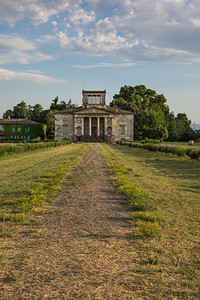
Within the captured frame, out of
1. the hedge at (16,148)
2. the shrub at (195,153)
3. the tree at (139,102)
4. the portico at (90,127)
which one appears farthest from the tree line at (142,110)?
the shrub at (195,153)

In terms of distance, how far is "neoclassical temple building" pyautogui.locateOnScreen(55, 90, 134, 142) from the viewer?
7312 centimetres

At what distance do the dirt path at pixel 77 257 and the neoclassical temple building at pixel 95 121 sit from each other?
6499cm

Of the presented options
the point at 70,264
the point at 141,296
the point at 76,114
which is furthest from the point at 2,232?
the point at 76,114

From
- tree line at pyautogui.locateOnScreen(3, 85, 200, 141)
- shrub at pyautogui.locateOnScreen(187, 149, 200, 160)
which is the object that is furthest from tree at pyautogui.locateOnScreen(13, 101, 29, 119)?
shrub at pyautogui.locateOnScreen(187, 149, 200, 160)

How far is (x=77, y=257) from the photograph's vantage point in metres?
4.02

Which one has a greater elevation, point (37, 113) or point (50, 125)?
point (37, 113)

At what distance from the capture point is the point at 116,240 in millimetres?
4695

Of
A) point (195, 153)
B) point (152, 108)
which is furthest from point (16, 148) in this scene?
point (152, 108)

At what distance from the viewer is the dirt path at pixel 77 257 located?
317cm

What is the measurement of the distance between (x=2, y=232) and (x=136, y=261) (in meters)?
2.68

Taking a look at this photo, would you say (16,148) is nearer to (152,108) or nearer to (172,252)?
(172,252)

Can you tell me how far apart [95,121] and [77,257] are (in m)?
75.8

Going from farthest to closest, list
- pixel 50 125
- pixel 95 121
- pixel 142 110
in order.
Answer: pixel 50 125, pixel 95 121, pixel 142 110

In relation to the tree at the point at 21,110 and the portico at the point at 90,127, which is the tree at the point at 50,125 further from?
the tree at the point at 21,110
